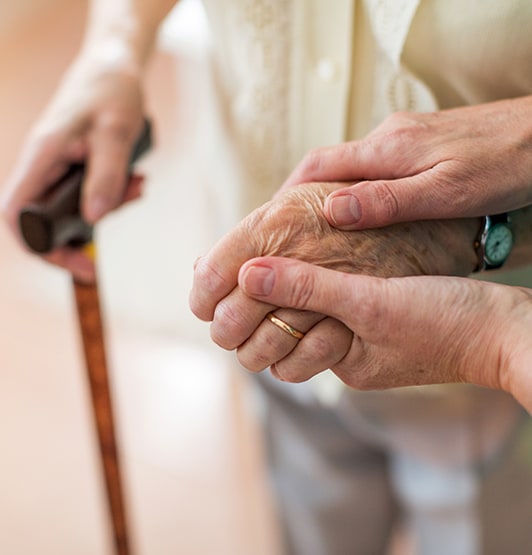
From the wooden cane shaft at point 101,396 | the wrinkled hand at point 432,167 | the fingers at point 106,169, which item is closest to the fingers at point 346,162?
the wrinkled hand at point 432,167

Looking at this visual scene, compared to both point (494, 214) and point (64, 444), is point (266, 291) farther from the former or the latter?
point (64, 444)

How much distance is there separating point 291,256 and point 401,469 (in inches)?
32.7

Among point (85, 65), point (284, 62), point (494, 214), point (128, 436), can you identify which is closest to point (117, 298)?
point (128, 436)

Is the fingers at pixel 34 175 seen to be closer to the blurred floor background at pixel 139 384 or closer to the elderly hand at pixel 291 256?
the elderly hand at pixel 291 256

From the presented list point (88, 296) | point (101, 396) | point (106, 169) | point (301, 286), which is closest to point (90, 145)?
point (106, 169)

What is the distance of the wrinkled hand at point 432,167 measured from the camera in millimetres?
500

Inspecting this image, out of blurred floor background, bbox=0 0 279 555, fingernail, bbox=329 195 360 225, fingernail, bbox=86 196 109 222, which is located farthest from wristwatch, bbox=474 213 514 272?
blurred floor background, bbox=0 0 279 555

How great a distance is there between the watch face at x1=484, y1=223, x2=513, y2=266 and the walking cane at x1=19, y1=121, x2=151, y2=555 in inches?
14.9

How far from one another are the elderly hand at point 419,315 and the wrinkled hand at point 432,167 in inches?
1.9

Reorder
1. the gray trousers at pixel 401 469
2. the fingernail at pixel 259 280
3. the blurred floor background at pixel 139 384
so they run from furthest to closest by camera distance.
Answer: the blurred floor background at pixel 139 384 → the gray trousers at pixel 401 469 → the fingernail at pixel 259 280

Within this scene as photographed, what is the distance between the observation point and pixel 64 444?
1.59 metres

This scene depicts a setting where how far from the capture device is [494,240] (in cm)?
55

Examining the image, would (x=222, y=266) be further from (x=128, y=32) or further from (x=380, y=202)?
(x=128, y=32)

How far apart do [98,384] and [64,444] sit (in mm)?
746
